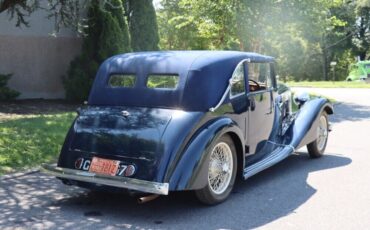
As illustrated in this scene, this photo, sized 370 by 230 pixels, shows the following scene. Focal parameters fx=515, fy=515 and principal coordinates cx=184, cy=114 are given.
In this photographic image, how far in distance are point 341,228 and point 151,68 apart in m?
2.65

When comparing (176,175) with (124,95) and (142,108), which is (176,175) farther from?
(124,95)

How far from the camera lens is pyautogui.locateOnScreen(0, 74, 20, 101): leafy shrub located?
1344cm

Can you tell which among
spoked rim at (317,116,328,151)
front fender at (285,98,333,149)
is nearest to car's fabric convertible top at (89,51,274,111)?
front fender at (285,98,333,149)

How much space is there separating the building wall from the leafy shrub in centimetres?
60

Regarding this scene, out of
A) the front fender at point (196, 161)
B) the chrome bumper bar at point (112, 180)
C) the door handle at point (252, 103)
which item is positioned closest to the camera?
the chrome bumper bar at point (112, 180)

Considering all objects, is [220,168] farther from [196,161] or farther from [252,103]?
[252,103]

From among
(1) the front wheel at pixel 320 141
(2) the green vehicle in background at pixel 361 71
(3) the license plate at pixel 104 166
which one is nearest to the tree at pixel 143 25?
(1) the front wheel at pixel 320 141

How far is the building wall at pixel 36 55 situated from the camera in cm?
1427

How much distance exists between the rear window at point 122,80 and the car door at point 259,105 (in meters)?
1.40

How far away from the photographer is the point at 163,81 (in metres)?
5.96

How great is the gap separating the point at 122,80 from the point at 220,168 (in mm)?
1571

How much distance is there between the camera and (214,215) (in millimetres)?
5039

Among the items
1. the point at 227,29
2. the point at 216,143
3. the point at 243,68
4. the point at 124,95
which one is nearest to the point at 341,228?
the point at 216,143

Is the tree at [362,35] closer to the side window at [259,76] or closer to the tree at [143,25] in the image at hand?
the tree at [143,25]
